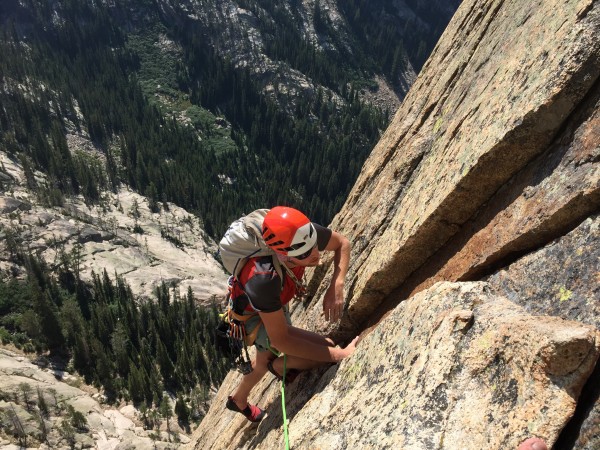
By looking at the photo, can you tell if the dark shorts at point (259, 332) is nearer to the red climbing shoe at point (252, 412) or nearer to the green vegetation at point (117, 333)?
the red climbing shoe at point (252, 412)

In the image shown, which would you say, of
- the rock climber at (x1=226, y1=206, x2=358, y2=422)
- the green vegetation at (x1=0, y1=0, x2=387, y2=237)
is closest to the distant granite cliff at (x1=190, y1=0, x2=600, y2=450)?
the rock climber at (x1=226, y1=206, x2=358, y2=422)

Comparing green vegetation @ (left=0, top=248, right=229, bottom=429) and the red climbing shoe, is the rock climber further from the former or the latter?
green vegetation @ (left=0, top=248, right=229, bottom=429)

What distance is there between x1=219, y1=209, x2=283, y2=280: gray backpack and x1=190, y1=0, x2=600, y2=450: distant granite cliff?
82.9 inches

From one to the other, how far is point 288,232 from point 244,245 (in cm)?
101

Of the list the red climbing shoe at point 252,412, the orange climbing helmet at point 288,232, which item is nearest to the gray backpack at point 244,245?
the orange climbing helmet at point 288,232

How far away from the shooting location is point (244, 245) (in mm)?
6340

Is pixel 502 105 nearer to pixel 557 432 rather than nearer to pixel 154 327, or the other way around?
pixel 557 432

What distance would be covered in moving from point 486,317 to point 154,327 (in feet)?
265

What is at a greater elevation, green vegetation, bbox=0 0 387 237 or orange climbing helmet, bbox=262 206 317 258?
orange climbing helmet, bbox=262 206 317 258

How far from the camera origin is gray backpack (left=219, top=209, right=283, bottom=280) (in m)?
6.27

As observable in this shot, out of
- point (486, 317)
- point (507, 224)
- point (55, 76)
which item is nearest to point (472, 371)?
point (486, 317)

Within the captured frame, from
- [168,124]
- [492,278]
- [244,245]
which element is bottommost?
[168,124]

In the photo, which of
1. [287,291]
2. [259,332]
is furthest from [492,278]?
[259,332]

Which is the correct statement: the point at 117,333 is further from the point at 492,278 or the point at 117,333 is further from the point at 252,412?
the point at 492,278
